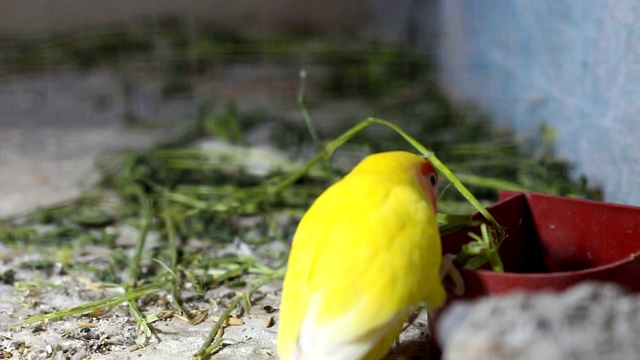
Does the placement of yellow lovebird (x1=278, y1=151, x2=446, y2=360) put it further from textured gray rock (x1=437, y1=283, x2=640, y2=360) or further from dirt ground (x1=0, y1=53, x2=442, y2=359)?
dirt ground (x1=0, y1=53, x2=442, y2=359)

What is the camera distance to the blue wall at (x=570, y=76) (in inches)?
77.4

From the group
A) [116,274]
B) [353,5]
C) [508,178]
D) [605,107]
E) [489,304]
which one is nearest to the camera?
[489,304]

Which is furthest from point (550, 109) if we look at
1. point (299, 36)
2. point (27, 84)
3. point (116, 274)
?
point (27, 84)

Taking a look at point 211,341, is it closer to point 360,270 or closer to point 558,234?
point 360,270

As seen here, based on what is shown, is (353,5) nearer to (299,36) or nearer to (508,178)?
(299,36)

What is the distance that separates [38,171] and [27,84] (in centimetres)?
170

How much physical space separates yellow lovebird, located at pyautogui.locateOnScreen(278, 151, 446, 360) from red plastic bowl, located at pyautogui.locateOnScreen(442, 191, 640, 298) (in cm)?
22

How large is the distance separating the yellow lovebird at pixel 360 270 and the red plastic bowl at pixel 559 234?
22 cm

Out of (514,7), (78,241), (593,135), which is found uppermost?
(514,7)

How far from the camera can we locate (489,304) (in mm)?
960

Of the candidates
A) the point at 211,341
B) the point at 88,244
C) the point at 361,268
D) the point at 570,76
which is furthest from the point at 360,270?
the point at 570,76

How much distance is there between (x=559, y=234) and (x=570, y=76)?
3.33 feet

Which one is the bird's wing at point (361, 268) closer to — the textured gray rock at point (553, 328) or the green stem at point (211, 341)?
the textured gray rock at point (553, 328)

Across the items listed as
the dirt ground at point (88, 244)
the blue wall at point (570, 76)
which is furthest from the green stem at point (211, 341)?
the blue wall at point (570, 76)
